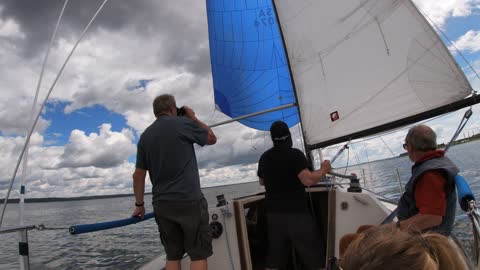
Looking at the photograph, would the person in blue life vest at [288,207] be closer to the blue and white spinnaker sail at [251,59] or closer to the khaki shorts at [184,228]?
the khaki shorts at [184,228]

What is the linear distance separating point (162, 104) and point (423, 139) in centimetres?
207

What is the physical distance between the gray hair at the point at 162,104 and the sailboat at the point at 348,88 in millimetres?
1286

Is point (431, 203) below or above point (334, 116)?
below

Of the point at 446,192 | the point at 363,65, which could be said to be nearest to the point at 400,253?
the point at 446,192

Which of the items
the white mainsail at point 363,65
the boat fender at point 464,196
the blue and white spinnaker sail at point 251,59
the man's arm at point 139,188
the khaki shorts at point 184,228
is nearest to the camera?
the boat fender at point 464,196

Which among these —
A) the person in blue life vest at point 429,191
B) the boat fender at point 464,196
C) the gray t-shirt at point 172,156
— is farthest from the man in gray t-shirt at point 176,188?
the boat fender at point 464,196

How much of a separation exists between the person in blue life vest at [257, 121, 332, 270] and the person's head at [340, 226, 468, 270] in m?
2.07

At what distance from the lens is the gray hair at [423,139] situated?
7.44 ft

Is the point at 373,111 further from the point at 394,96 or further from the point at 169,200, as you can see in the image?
the point at 169,200

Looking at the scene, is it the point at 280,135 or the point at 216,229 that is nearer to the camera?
the point at 280,135

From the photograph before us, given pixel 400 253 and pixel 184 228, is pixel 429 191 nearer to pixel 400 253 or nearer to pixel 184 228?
pixel 400 253

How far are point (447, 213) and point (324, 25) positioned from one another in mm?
3194

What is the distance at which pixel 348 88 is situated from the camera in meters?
4.23

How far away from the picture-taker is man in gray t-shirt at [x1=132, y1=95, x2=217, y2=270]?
2.53 m
